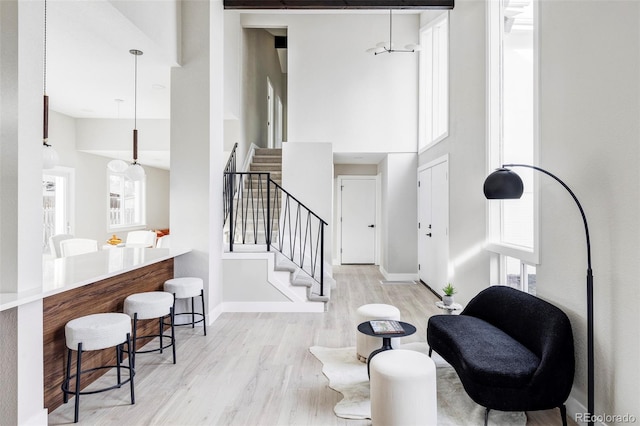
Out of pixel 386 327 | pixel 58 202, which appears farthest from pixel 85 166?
pixel 386 327

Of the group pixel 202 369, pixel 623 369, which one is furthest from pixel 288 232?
pixel 623 369

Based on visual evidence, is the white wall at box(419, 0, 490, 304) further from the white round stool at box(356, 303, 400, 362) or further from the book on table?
the book on table

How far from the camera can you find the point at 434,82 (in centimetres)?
611

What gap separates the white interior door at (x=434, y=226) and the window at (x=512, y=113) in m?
1.39

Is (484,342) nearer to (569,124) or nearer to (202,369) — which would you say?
(569,124)

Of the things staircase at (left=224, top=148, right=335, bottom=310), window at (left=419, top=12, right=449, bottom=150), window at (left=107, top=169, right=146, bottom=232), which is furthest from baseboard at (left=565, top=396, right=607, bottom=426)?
window at (left=107, top=169, right=146, bottom=232)

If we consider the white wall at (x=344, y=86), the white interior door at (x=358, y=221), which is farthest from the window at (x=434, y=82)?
the white interior door at (x=358, y=221)

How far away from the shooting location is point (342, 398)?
2.57 metres

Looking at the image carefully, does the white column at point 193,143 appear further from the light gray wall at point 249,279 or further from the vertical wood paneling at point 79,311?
the vertical wood paneling at point 79,311

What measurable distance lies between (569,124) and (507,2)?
1.88 meters

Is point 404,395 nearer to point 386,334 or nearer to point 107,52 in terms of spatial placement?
point 386,334

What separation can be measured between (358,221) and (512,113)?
532 centimetres

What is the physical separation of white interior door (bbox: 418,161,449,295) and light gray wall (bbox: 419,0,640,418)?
248 cm

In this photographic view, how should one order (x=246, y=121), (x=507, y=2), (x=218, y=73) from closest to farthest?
(x=507, y=2), (x=218, y=73), (x=246, y=121)
